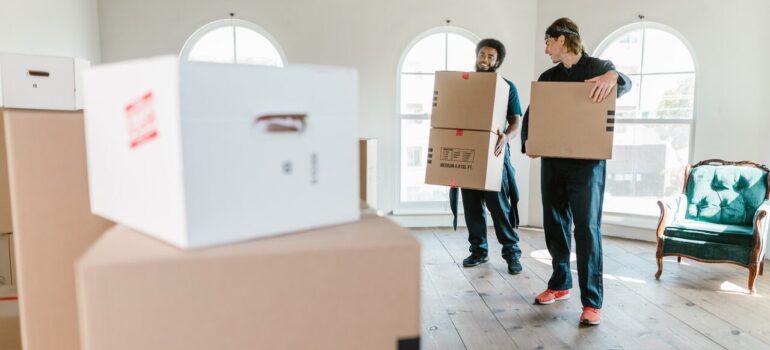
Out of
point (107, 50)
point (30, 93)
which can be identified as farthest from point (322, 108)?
point (107, 50)

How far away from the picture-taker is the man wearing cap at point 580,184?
2545mm

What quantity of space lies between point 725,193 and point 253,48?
4.14 m

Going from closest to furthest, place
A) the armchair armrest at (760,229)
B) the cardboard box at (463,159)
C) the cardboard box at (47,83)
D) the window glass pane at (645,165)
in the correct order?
1. the cardboard box at (47,83)
2. the cardboard box at (463,159)
3. the armchair armrest at (760,229)
4. the window glass pane at (645,165)

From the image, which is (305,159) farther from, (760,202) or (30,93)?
(760,202)

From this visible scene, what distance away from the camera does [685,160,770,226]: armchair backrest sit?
142 inches

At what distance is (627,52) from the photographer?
187 inches

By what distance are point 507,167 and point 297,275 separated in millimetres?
2898

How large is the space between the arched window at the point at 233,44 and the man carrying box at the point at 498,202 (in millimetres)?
2260

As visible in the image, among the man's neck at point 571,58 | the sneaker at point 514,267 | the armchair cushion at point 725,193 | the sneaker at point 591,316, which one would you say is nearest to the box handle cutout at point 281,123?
the man's neck at point 571,58

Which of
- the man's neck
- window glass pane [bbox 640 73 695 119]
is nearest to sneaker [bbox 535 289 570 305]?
the man's neck

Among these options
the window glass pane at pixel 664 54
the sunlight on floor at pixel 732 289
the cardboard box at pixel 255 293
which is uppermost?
the window glass pane at pixel 664 54

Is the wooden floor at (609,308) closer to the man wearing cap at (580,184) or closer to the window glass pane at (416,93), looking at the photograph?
the man wearing cap at (580,184)

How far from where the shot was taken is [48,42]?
12.5 feet

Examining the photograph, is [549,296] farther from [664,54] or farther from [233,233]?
[664,54]
